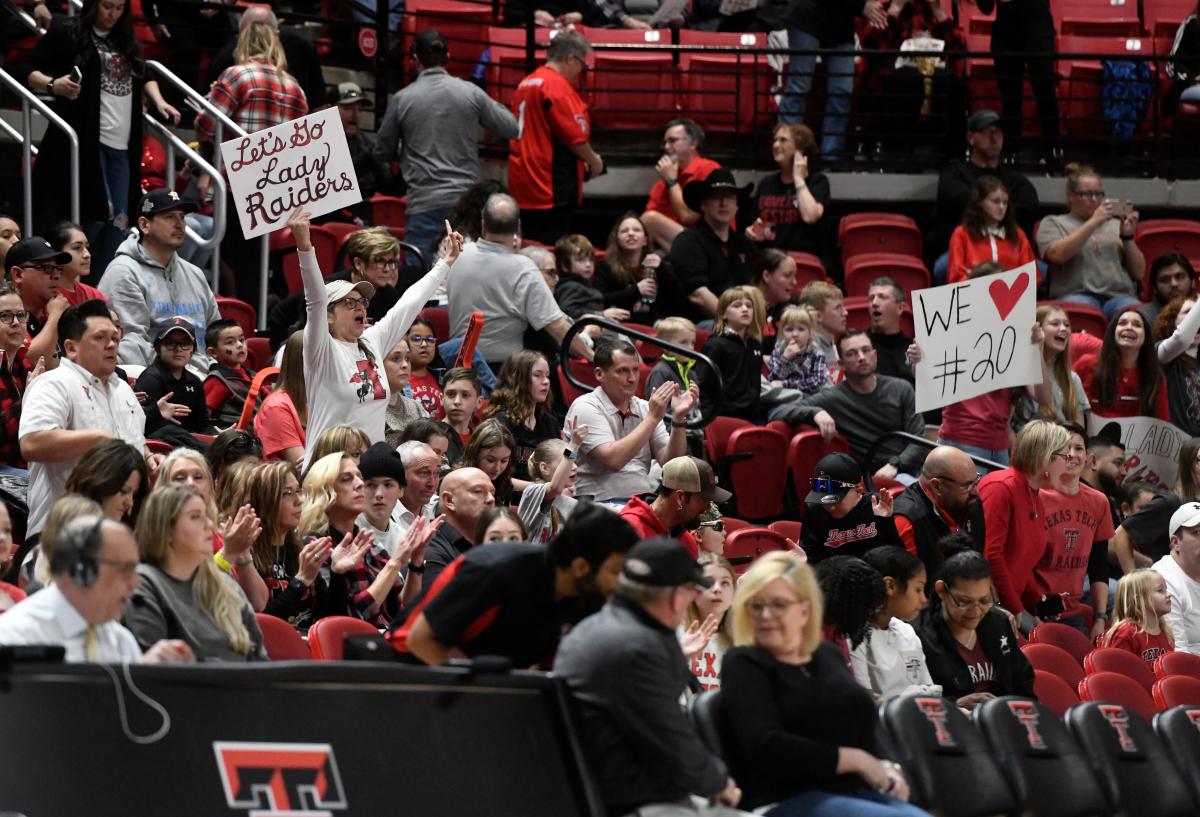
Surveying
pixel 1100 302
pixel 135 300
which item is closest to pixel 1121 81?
pixel 1100 302

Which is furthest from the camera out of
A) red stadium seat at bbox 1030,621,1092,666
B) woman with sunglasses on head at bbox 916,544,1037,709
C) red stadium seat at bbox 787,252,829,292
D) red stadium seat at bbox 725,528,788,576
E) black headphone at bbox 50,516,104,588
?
red stadium seat at bbox 787,252,829,292

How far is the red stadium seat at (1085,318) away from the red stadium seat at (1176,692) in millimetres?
4867

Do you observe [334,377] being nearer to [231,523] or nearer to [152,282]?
[152,282]

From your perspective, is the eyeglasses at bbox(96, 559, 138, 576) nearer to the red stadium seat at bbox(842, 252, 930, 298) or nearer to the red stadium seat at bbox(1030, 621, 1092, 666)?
the red stadium seat at bbox(1030, 621, 1092, 666)

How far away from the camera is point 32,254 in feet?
27.2

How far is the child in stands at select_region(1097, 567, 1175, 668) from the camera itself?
27.6 feet

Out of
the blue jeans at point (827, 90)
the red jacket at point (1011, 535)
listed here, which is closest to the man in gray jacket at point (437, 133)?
the blue jeans at point (827, 90)

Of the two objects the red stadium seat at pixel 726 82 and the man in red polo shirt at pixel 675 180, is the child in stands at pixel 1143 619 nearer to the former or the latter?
the man in red polo shirt at pixel 675 180

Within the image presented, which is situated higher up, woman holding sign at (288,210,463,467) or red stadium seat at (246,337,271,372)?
woman holding sign at (288,210,463,467)

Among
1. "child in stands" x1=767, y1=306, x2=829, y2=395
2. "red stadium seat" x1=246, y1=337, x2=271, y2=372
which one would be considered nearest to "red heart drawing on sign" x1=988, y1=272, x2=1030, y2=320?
"child in stands" x1=767, y1=306, x2=829, y2=395

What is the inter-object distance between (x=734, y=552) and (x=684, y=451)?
0.74 m

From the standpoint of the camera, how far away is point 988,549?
880cm

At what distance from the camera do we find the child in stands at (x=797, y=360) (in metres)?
10.8

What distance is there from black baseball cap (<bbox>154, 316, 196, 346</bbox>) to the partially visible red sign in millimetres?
4577
